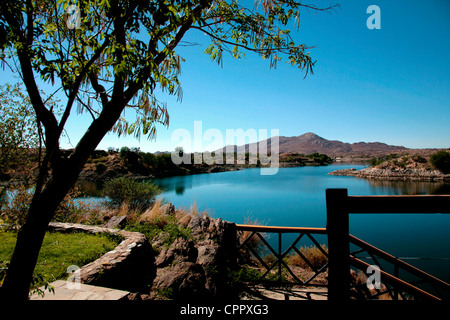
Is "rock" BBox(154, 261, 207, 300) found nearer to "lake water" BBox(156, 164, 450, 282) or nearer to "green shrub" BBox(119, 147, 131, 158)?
"lake water" BBox(156, 164, 450, 282)

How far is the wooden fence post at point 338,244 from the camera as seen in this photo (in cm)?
133

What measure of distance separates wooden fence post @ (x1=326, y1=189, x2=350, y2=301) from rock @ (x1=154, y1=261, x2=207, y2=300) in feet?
5.92

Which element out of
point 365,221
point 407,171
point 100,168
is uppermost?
point 100,168

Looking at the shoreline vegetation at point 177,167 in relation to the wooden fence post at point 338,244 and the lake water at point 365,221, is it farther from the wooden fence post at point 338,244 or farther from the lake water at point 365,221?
the wooden fence post at point 338,244

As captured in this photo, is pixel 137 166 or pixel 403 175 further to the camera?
pixel 137 166

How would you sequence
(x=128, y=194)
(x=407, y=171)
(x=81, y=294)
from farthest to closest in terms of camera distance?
(x=407, y=171) < (x=128, y=194) < (x=81, y=294)

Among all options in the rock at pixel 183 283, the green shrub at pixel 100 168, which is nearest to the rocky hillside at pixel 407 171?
the rock at pixel 183 283

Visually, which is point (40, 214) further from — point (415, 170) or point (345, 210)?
point (415, 170)

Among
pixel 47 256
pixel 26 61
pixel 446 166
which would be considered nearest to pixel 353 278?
pixel 47 256

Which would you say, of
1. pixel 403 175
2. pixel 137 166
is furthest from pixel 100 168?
pixel 403 175

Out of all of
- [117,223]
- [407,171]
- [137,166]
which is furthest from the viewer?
[137,166]

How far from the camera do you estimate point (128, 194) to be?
848 centimetres

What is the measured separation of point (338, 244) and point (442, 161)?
1250 inches
